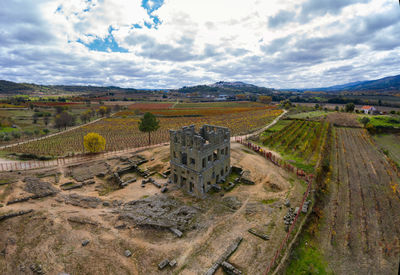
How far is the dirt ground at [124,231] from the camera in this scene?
1778 centimetres

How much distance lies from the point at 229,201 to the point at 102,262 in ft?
56.6

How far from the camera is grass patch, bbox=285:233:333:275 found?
1852 cm

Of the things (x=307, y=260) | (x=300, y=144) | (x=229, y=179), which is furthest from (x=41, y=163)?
(x=300, y=144)

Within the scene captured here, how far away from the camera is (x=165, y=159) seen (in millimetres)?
41875

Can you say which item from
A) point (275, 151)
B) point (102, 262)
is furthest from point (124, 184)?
point (275, 151)

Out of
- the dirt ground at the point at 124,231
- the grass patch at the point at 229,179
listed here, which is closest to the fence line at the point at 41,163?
the dirt ground at the point at 124,231

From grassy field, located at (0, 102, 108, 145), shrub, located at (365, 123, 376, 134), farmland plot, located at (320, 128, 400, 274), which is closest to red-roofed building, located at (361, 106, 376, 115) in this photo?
shrub, located at (365, 123, 376, 134)

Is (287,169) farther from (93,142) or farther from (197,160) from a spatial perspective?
(93,142)

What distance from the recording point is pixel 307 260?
19.6 meters

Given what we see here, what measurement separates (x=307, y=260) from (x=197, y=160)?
56.4 ft

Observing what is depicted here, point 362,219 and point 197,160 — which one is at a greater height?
point 197,160

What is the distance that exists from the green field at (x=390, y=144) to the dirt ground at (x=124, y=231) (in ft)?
130

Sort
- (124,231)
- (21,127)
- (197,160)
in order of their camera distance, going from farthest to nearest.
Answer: (21,127)
(197,160)
(124,231)

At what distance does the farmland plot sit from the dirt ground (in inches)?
208
